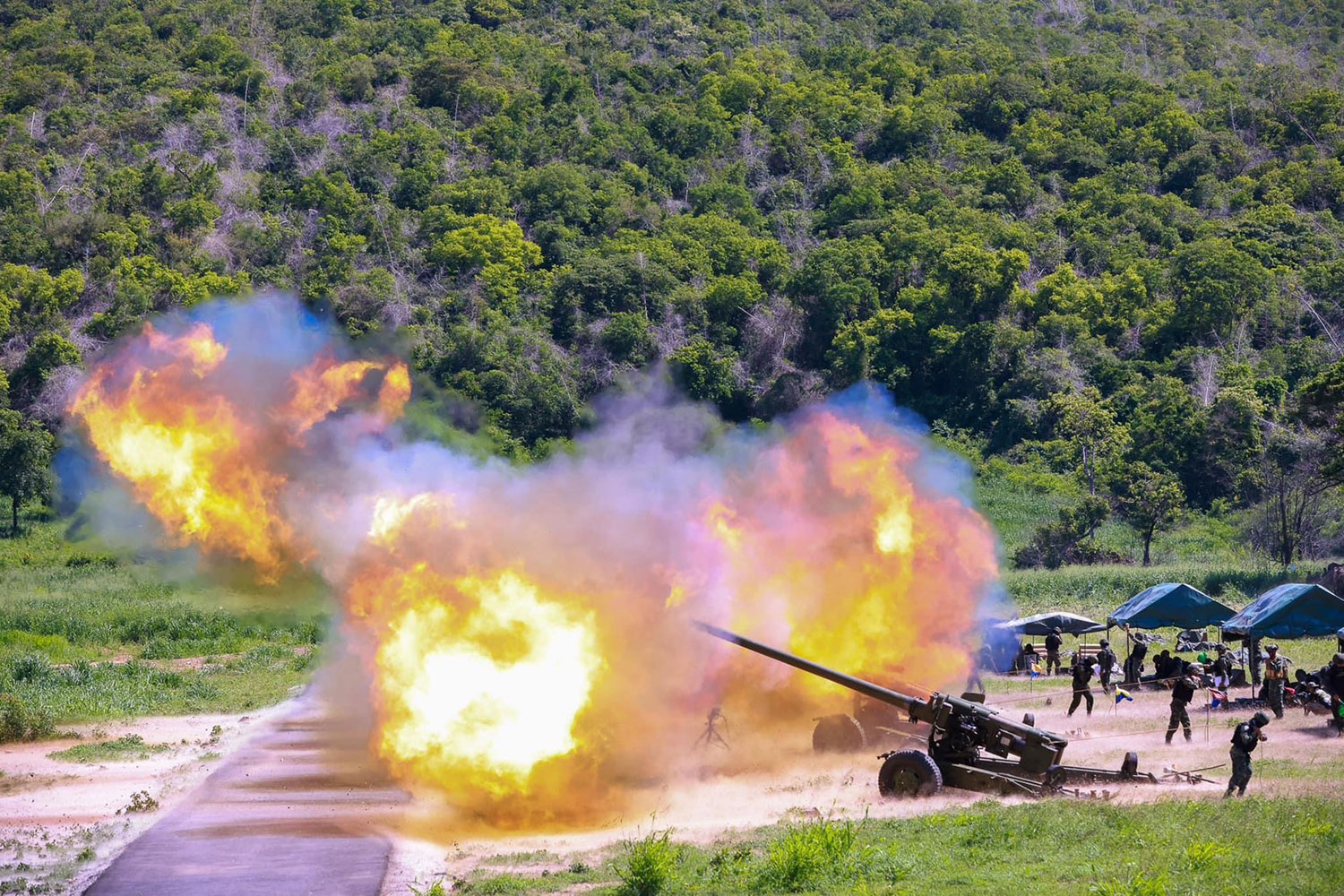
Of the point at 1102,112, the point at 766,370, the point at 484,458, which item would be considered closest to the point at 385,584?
the point at 484,458

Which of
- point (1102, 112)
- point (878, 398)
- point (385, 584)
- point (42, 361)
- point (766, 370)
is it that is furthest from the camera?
point (1102, 112)

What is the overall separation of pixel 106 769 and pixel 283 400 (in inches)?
315

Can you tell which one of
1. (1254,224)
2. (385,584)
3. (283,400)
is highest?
(1254,224)

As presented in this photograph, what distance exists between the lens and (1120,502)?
65.5 m

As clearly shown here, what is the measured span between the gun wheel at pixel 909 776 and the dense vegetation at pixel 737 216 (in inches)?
1224

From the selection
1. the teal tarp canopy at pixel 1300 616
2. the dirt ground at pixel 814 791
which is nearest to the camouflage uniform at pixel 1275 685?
the dirt ground at pixel 814 791

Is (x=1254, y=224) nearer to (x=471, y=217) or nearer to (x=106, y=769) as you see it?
(x=471, y=217)

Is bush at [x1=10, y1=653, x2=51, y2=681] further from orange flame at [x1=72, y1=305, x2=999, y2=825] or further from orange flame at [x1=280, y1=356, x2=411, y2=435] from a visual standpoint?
orange flame at [x1=280, y1=356, x2=411, y2=435]

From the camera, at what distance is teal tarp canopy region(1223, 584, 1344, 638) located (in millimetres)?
32875

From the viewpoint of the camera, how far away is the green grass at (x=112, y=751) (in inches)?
1182

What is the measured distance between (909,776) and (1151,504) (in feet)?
132

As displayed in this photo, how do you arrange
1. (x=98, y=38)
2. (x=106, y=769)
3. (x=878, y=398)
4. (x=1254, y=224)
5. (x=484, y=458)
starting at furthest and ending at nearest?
(x=98, y=38), (x=1254, y=224), (x=878, y=398), (x=484, y=458), (x=106, y=769)

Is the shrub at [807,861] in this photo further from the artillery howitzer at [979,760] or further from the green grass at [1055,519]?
the green grass at [1055,519]

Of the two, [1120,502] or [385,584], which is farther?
[1120,502]
